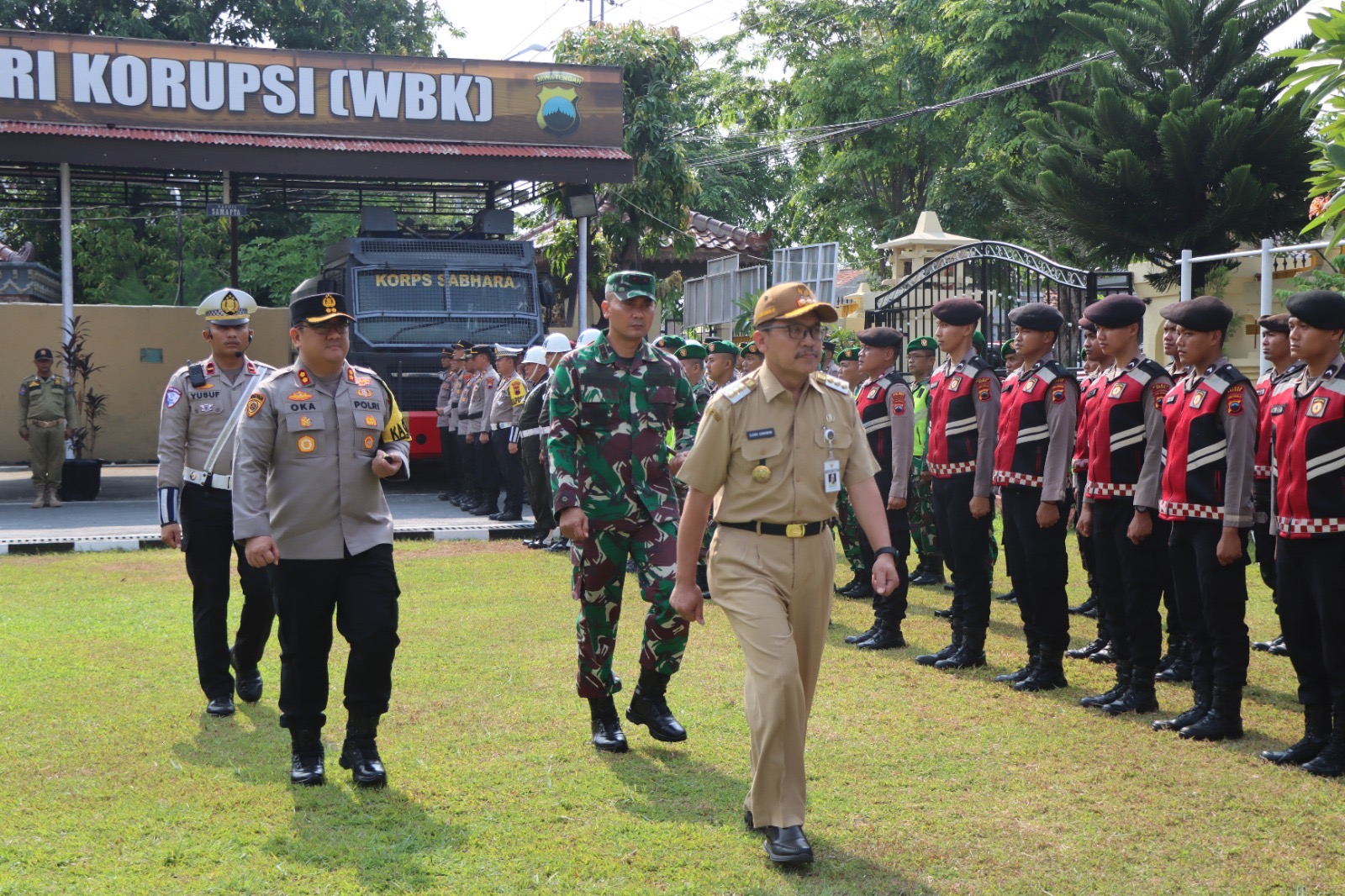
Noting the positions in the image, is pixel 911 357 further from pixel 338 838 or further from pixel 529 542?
pixel 338 838

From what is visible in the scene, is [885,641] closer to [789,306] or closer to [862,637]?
[862,637]

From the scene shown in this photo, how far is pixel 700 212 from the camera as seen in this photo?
1544 inches

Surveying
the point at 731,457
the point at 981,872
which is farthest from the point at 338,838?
the point at 981,872

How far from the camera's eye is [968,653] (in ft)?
25.4

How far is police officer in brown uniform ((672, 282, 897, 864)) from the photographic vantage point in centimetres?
461

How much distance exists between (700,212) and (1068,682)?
1295 inches

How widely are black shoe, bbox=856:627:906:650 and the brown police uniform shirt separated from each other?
3667 mm

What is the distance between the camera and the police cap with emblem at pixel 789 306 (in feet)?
15.4

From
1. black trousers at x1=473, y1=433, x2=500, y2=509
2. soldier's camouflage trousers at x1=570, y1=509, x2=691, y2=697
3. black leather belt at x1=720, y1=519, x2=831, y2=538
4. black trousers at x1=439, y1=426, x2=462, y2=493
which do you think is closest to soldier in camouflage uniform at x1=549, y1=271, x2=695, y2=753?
soldier's camouflage trousers at x1=570, y1=509, x2=691, y2=697

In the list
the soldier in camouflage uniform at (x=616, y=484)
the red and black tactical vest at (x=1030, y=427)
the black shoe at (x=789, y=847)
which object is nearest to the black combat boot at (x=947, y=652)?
the red and black tactical vest at (x=1030, y=427)

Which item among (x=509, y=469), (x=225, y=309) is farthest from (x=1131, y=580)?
(x=509, y=469)

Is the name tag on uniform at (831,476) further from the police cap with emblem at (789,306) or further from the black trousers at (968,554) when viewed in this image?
the black trousers at (968,554)

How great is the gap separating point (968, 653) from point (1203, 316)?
8.15 ft

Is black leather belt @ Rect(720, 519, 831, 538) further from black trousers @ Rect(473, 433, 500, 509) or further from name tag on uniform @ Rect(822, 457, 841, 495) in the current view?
black trousers @ Rect(473, 433, 500, 509)
